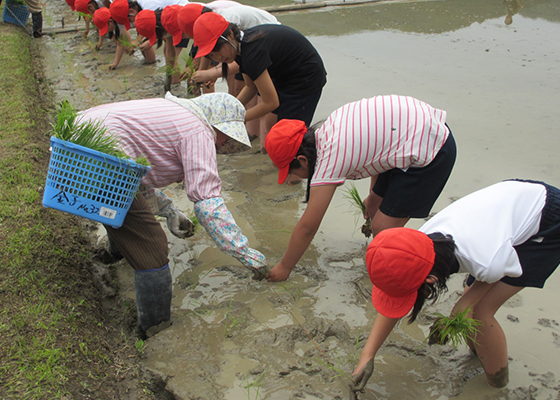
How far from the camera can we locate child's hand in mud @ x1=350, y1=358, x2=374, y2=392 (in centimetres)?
186

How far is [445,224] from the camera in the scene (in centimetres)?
184

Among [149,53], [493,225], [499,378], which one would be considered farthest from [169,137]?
[149,53]

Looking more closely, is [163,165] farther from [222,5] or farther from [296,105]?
[222,5]

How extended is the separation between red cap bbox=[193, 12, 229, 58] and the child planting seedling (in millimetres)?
1807

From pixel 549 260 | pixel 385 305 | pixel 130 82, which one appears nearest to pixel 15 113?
pixel 130 82

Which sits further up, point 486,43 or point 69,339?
point 486,43

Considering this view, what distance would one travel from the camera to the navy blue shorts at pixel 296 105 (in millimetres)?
3551

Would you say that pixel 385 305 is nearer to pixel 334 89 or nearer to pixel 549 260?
pixel 549 260

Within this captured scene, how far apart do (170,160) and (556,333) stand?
2.09 metres

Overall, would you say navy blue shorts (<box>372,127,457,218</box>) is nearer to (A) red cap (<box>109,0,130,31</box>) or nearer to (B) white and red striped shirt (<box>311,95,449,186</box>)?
(B) white and red striped shirt (<box>311,95,449,186</box>)

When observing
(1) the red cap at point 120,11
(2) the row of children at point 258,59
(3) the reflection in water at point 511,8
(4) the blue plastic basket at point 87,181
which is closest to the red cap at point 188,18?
(2) the row of children at point 258,59

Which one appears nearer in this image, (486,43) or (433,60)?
(433,60)

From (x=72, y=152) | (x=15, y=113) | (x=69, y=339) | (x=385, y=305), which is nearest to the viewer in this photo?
(x=385, y=305)

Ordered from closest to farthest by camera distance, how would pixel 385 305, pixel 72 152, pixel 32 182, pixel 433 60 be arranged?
pixel 385 305 < pixel 72 152 < pixel 32 182 < pixel 433 60
